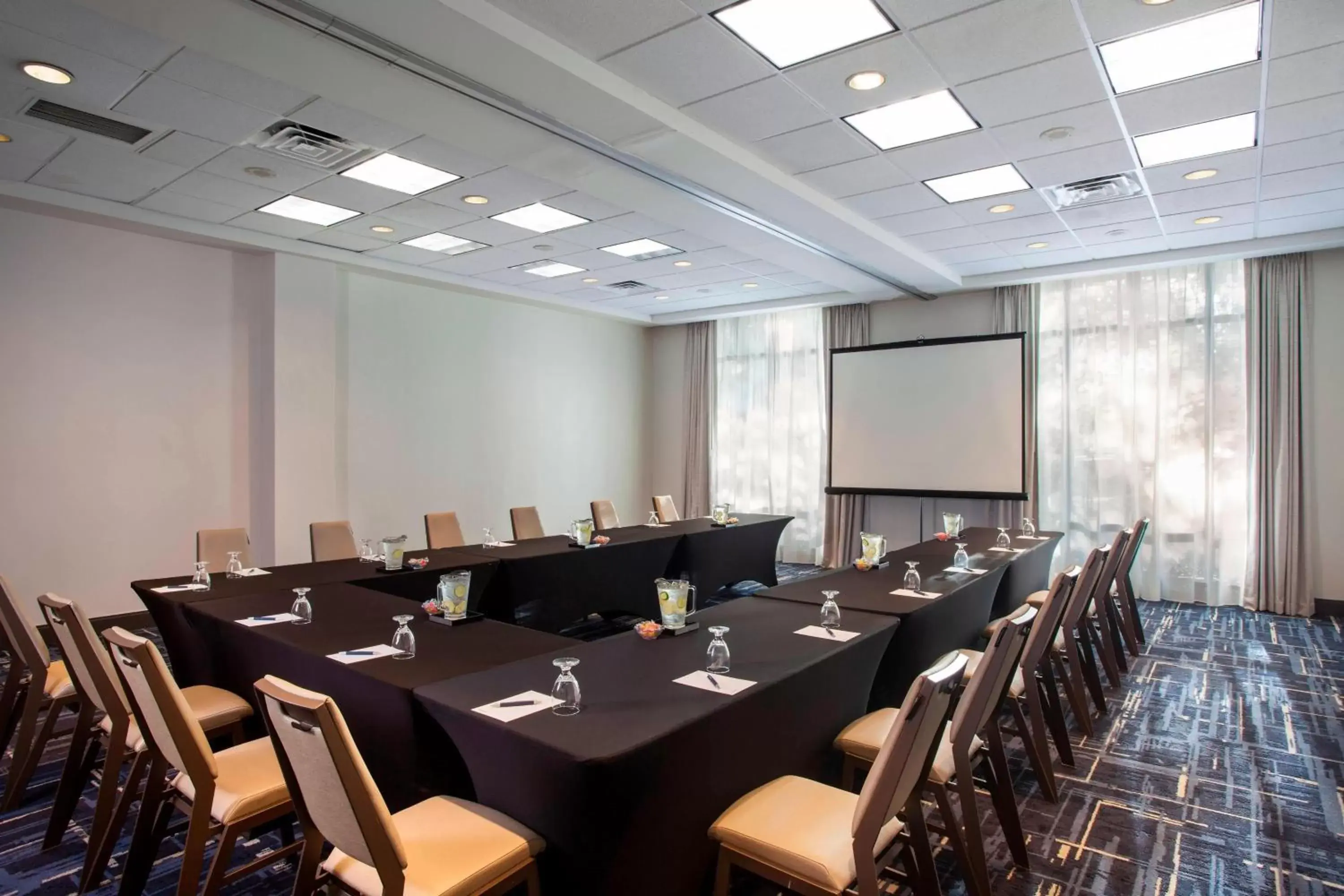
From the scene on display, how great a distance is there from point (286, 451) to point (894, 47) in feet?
18.1

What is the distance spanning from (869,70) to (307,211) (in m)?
4.07

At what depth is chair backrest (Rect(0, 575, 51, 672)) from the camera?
9.50 ft

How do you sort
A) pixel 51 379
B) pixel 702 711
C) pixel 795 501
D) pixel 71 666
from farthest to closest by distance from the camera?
pixel 795 501 → pixel 51 379 → pixel 71 666 → pixel 702 711

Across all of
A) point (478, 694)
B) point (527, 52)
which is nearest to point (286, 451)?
point (527, 52)

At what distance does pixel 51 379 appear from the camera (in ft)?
18.0

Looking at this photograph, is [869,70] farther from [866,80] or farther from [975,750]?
[975,750]

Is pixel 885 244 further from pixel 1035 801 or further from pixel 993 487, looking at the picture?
pixel 1035 801

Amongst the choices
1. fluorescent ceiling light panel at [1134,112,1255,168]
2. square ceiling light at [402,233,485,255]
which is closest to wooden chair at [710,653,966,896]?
fluorescent ceiling light panel at [1134,112,1255,168]

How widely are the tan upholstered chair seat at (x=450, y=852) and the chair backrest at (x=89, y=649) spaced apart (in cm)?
122

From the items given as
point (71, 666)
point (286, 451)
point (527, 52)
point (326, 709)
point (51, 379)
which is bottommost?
point (71, 666)

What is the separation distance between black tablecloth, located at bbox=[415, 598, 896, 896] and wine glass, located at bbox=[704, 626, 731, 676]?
3 centimetres

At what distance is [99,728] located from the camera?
8.70 ft

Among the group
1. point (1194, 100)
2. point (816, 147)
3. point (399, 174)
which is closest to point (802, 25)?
point (816, 147)

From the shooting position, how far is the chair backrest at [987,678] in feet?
6.71
